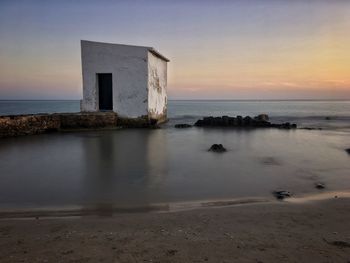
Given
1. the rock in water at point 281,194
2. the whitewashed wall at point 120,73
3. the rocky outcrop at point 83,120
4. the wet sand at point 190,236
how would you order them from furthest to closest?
the whitewashed wall at point 120,73 < the rocky outcrop at point 83,120 < the rock in water at point 281,194 < the wet sand at point 190,236

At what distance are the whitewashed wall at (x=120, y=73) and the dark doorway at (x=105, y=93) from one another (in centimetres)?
95

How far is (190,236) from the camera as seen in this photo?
349cm

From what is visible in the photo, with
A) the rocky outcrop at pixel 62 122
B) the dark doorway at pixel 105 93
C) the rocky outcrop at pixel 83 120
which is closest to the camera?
the rocky outcrop at pixel 62 122

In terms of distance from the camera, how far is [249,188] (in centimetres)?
588

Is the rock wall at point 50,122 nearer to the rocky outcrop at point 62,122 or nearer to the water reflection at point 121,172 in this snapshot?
the rocky outcrop at point 62,122

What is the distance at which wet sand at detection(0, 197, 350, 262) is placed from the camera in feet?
9.89

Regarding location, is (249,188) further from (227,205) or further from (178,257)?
(178,257)

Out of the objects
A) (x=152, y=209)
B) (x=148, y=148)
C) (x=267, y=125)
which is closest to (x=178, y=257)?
(x=152, y=209)

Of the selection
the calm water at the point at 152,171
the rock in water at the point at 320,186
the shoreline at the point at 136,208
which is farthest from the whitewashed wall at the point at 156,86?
the shoreline at the point at 136,208

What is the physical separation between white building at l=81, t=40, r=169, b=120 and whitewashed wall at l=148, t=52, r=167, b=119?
0.05 meters

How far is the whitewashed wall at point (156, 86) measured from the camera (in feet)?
56.1

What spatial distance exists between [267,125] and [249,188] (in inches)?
562

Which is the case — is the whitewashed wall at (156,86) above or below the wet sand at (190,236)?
above

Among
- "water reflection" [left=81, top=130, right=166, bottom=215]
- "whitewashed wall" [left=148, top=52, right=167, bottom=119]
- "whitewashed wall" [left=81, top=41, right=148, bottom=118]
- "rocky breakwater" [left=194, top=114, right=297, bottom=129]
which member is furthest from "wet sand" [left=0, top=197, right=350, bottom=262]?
"rocky breakwater" [left=194, top=114, right=297, bottom=129]
